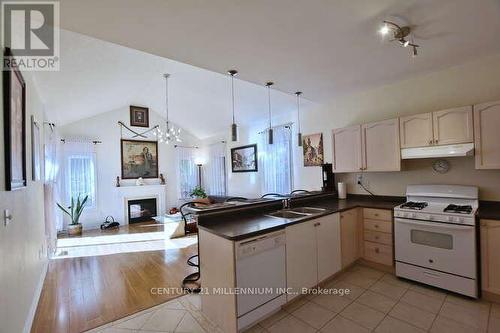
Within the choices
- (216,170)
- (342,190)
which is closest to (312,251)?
(342,190)

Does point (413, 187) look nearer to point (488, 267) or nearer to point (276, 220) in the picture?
point (488, 267)

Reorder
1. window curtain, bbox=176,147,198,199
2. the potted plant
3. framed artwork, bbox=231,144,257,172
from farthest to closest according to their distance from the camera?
window curtain, bbox=176,147,198,199 → framed artwork, bbox=231,144,257,172 → the potted plant

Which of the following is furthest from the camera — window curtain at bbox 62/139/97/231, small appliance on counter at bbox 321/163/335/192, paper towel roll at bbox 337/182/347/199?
window curtain at bbox 62/139/97/231

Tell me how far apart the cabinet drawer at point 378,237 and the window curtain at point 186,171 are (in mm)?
5531

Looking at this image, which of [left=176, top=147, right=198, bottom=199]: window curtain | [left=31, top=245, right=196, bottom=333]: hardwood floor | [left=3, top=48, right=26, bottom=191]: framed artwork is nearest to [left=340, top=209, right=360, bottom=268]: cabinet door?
[left=31, top=245, right=196, bottom=333]: hardwood floor

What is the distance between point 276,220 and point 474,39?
253 cm

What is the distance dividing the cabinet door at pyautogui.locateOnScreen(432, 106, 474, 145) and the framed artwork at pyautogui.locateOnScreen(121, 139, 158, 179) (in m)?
6.49

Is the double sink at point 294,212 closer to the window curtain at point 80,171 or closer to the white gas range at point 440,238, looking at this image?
the white gas range at point 440,238

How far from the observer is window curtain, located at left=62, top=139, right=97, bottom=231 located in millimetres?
5543

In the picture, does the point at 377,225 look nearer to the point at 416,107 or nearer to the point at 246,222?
the point at 416,107

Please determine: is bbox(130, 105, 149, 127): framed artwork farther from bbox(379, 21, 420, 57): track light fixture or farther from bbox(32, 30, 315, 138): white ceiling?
bbox(379, 21, 420, 57): track light fixture

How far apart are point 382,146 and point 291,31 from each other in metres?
2.04

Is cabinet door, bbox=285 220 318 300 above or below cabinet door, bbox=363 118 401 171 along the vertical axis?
below

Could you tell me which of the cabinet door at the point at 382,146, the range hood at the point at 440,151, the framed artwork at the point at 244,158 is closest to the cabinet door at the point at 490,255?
the range hood at the point at 440,151
